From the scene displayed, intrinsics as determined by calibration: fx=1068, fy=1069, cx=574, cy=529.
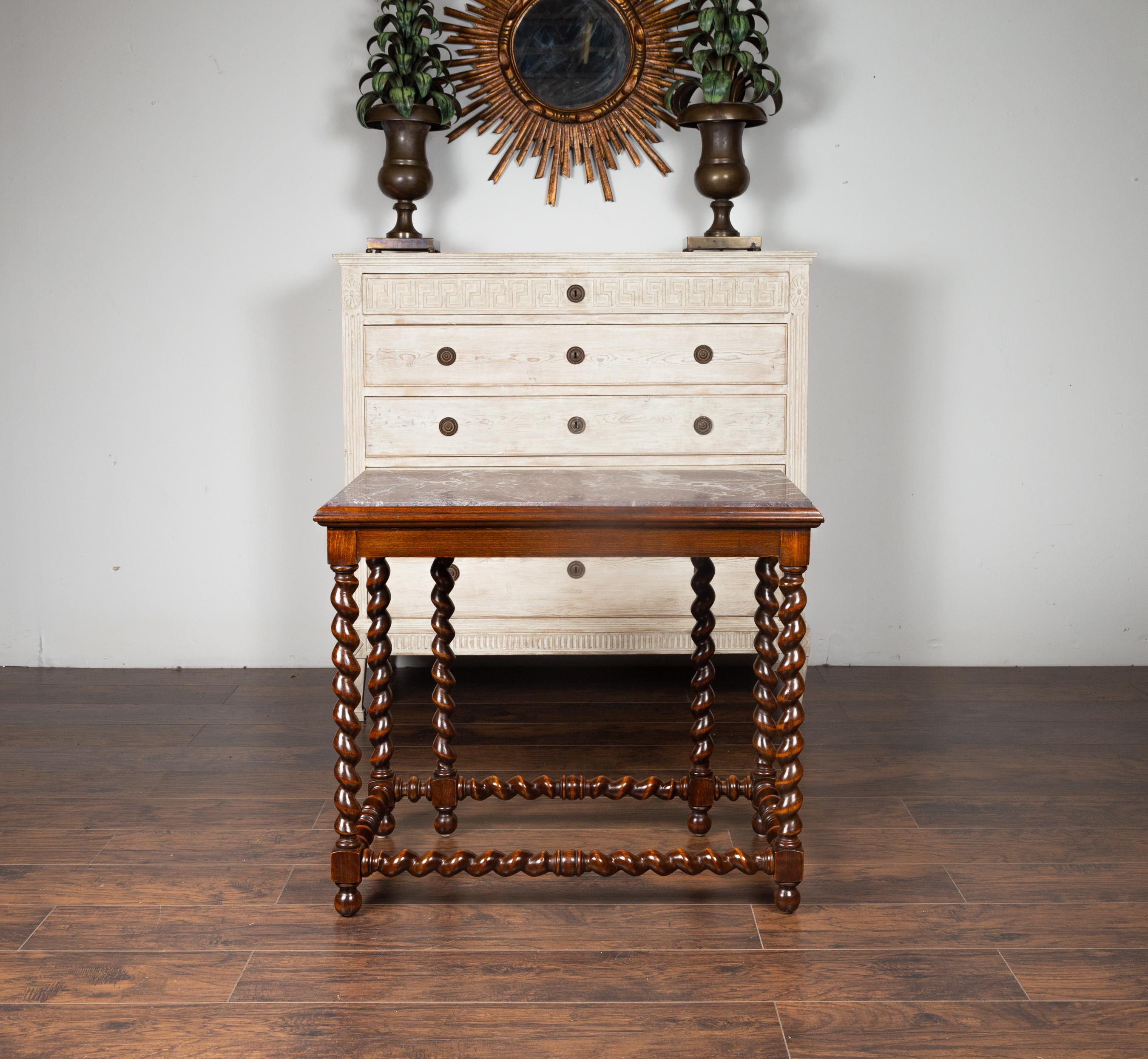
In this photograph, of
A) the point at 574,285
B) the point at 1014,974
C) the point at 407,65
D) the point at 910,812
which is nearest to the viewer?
the point at 1014,974

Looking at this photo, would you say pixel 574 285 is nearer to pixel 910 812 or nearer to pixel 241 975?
pixel 910 812

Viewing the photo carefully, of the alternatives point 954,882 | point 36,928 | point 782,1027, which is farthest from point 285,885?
point 954,882

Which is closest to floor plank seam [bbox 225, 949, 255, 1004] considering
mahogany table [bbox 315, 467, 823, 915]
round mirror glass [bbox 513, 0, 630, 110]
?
mahogany table [bbox 315, 467, 823, 915]

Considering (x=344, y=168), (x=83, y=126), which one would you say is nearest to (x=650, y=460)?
(x=344, y=168)

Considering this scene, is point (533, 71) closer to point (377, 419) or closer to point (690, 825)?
point (377, 419)

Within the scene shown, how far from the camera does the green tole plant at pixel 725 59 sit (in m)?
3.28

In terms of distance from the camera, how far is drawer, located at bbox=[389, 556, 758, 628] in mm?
3260

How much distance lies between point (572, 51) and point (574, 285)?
981mm

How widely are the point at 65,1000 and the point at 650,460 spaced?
6.83 ft

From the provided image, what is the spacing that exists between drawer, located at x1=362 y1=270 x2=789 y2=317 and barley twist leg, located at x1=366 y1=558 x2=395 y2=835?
126cm

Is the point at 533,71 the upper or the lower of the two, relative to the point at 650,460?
upper

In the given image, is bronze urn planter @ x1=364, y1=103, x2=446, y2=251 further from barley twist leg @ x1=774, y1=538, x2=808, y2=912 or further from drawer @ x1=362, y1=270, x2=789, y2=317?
barley twist leg @ x1=774, y1=538, x2=808, y2=912

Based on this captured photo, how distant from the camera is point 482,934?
198 cm

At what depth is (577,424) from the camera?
323 centimetres
